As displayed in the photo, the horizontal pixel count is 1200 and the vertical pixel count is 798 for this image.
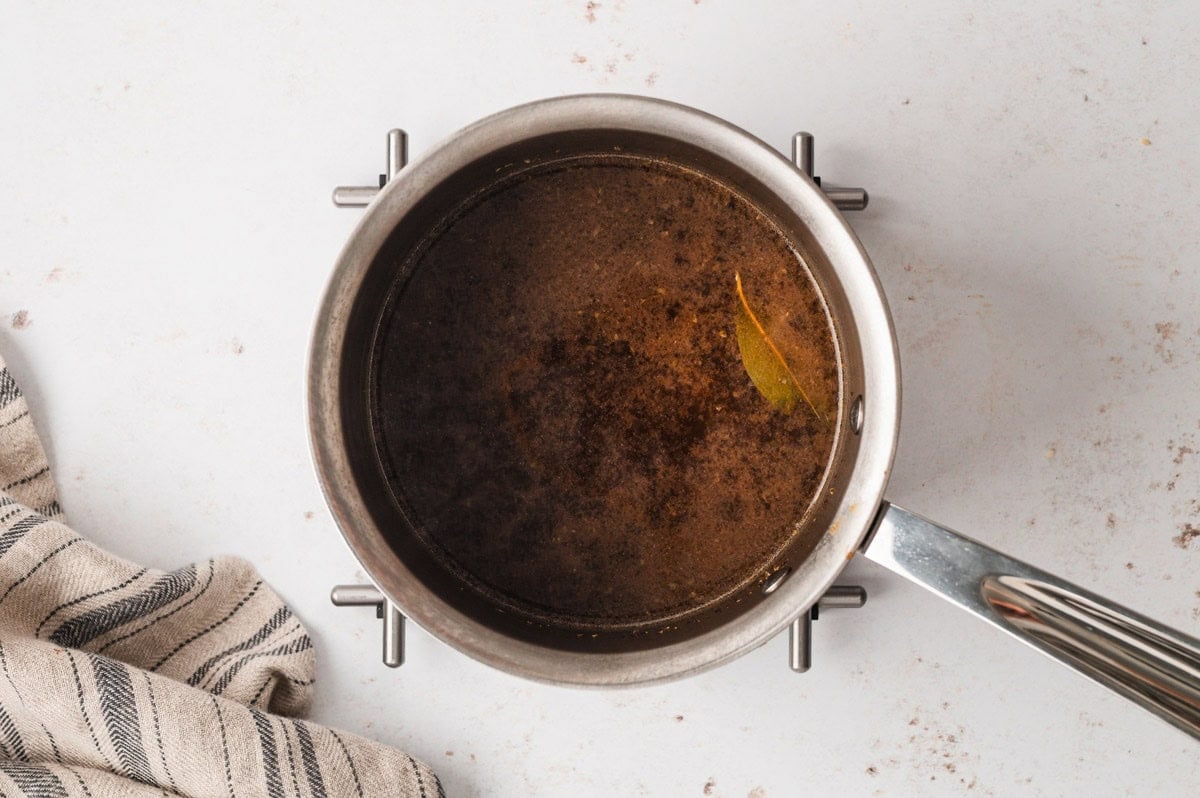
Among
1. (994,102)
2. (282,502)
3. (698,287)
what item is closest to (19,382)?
(282,502)

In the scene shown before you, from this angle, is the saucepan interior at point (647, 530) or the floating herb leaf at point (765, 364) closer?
the saucepan interior at point (647, 530)

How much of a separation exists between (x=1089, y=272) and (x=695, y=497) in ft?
1.23

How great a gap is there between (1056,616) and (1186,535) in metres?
0.38

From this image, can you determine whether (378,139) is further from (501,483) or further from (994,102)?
(994,102)

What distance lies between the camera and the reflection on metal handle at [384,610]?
0.71 m

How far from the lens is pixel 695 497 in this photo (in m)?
0.65

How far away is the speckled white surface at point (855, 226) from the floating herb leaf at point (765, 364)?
15 centimetres

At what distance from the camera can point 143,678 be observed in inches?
28.0

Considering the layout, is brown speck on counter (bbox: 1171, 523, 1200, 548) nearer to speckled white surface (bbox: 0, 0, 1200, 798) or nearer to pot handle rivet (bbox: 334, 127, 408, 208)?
speckled white surface (bbox: 0, 0, 1200, 798)

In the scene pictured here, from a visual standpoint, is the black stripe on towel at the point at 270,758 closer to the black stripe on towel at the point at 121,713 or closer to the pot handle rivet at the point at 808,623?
the black stripe on towel at the point at 121,713

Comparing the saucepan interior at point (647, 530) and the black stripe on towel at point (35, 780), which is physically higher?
the saucepan interior at point (647, 530)

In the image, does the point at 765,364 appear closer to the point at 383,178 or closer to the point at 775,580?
the point at 775,580

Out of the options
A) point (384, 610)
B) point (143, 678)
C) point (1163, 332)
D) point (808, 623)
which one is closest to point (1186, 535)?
point (1163, 332)

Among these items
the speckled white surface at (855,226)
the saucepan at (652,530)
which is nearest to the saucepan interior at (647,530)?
the saucepan at (652,530)
